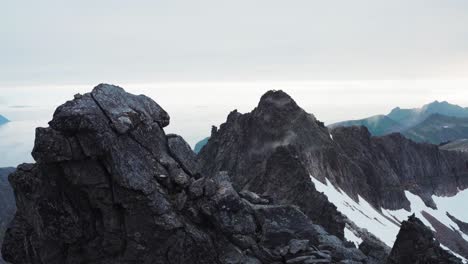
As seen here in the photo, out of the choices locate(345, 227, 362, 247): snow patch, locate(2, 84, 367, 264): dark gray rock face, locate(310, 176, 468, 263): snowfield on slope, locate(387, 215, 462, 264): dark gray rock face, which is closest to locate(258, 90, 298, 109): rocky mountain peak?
locate(310, 176, 468, 263): snowfield on slope

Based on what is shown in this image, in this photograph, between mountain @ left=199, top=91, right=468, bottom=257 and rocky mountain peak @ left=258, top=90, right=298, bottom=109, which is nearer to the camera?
mountain @ left=199, top=91, right=468, bottom=257

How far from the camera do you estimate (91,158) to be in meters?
31.6

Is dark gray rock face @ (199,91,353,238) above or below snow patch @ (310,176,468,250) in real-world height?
above

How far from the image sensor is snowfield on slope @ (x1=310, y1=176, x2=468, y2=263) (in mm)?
→ 75675

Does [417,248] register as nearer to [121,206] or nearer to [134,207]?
[134,207]

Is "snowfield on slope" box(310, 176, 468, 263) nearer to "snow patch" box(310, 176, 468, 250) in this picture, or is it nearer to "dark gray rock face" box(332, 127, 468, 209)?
"snow patch" box(310, 176, 468, 250)

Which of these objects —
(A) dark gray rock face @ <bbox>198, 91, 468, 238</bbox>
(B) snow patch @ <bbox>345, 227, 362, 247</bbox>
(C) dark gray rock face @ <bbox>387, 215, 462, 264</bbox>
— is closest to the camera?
(C) dark gray rock face @ <bbox>387, 215, 462, 264</bbox>

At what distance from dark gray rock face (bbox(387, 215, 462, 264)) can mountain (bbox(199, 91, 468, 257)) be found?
13931mm

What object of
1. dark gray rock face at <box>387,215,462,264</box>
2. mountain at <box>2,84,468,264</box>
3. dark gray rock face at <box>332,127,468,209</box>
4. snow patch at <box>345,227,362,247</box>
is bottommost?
dark gray rock face at <box>332,127,468,209</box>

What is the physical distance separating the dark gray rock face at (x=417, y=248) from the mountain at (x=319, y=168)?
13.9 metres

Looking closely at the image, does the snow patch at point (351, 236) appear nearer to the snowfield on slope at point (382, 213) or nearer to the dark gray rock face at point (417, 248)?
the snowfield on slope at point (382, 213)

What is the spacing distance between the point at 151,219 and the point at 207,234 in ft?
14.8

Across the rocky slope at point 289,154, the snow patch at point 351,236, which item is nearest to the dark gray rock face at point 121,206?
the snow patch at point 351,236

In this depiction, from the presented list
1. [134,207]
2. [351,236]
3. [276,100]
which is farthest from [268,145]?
[134,207]
